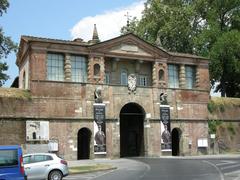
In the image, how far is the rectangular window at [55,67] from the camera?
39969 mm

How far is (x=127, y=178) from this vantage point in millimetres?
22656

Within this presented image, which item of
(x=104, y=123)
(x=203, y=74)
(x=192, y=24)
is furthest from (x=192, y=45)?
(x=104, y=123)

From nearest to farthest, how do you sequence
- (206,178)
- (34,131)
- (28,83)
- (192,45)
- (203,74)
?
1. (206,178)
2. (34,131)
3. (28,83)
4. (203,74)
5. (192,45)

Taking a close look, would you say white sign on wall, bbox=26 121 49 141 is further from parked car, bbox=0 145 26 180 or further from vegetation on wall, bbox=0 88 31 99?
parked car, bbox=0 145 26 180

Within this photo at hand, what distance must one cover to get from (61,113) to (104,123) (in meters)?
4.50

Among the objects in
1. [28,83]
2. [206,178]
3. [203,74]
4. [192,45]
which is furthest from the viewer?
[192,45]

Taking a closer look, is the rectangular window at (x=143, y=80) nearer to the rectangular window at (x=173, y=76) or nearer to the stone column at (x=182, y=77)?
the rectangular window at (x=173, y=76)

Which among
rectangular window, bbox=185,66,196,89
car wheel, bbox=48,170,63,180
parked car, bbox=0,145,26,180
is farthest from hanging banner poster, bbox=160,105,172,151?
parked car, bbox=0,145,26,180

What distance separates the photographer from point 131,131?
4728cm

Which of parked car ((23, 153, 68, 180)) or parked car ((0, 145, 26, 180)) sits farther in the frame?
parked car ((23, 153, 68, 180))

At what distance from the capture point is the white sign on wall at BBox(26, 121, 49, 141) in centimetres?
3656

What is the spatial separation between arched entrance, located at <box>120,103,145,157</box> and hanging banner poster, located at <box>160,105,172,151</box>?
2222mm

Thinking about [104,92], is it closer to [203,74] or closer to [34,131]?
[34,131]

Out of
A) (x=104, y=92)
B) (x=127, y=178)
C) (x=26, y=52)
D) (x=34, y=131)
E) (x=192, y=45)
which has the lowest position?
(x=127, y=178)
